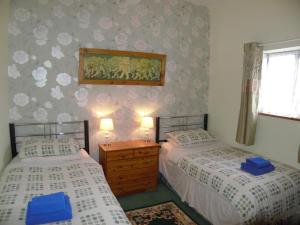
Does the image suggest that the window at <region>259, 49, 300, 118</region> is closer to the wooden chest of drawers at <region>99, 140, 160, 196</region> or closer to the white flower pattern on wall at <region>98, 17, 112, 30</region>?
the wooden chest of drawers at <region>99, 140, 160, 196</region>

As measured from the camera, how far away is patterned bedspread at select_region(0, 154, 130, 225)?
1.58 m

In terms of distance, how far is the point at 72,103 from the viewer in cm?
308

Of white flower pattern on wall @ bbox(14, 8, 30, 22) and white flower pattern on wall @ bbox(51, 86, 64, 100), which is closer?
white flower pattern on wall @ bbox(14, 8, 30, 22)

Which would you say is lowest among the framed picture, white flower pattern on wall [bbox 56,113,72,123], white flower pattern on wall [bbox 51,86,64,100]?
white flower pattern on wall [bbox 56,113,72,123]

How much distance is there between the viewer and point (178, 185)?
3111 millimetres

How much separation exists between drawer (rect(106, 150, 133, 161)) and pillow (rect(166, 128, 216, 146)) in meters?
0.75

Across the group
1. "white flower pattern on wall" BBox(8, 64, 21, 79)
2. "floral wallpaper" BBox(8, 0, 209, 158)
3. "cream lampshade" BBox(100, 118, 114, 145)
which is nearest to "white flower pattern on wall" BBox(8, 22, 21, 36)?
"floral wallpaper" BBox(8, 0, 209, 158)

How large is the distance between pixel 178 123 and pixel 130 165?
1213mm

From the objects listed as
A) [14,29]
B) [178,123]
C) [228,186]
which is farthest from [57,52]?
[228,186]

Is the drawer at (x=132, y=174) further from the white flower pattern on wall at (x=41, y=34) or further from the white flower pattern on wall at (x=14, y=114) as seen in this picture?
the white flower pattern on wall at (x=41, y=34)

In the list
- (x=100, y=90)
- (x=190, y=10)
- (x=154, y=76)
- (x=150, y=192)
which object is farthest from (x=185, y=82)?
(x=150, y=192)

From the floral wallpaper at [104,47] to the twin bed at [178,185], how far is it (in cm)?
32

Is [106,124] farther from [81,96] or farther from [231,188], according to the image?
[231,188]

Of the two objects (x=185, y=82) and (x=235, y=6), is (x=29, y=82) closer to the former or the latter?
(x=185, y=82)
